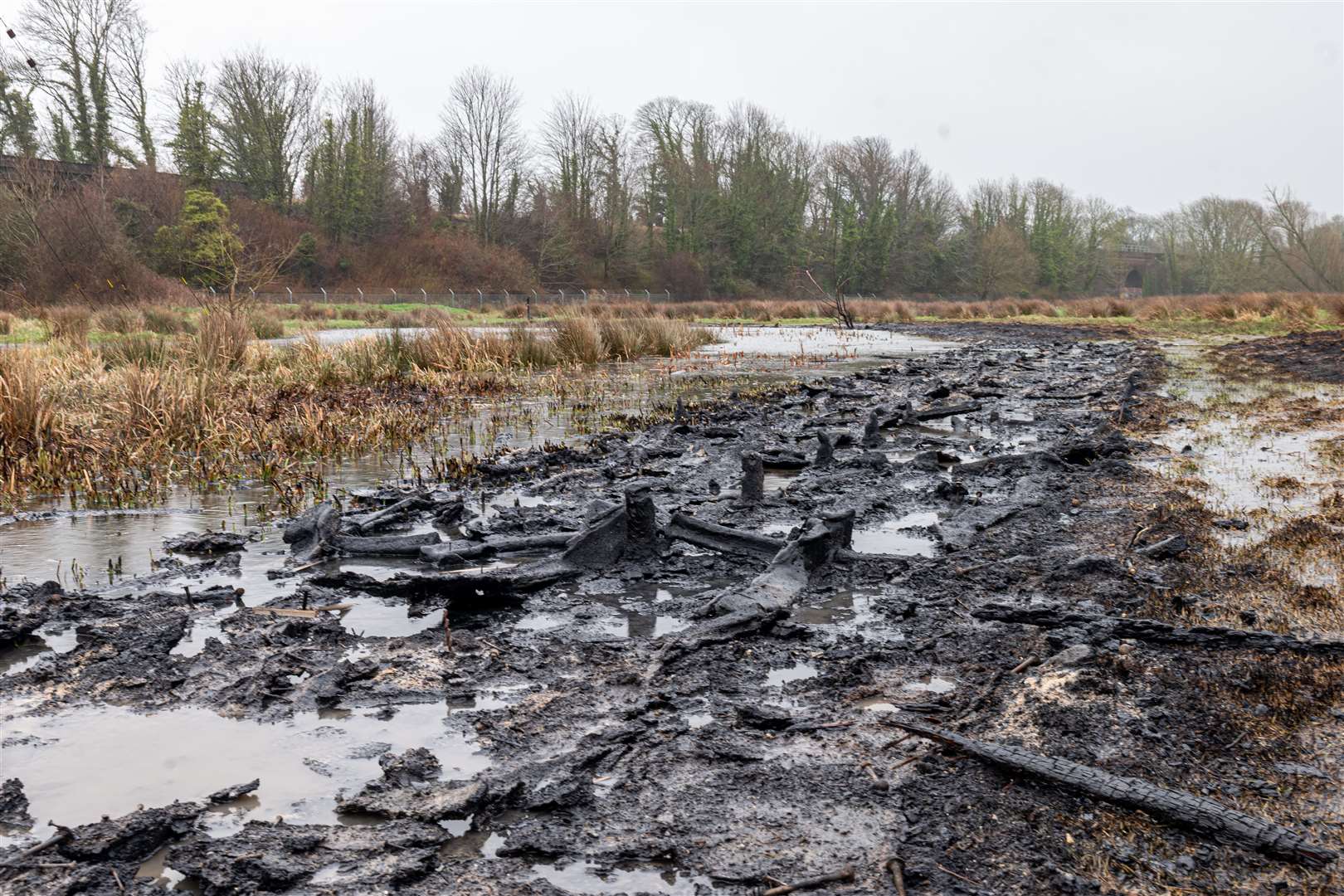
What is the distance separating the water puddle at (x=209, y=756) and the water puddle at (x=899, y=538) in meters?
2.81

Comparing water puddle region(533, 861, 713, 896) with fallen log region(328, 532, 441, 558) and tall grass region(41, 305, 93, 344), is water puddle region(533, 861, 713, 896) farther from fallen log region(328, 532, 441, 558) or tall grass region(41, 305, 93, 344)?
tall grass region(41, 305, 93, 344)

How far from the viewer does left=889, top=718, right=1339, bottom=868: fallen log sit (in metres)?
2.11

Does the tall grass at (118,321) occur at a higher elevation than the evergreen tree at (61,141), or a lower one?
lower

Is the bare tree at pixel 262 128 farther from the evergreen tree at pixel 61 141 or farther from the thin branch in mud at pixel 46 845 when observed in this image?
the thin branch in mud at pixel 46 845

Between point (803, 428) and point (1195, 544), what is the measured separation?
17.9ft

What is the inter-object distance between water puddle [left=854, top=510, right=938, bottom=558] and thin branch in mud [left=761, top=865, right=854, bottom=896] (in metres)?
2.93

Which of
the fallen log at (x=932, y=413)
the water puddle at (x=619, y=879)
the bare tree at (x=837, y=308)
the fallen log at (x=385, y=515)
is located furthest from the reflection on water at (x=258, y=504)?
the bare tree at (x=837, y=308)

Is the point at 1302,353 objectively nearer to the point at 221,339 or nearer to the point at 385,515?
the point at 385,515

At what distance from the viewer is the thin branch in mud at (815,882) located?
2.07 m

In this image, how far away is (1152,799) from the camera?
7.54 feet

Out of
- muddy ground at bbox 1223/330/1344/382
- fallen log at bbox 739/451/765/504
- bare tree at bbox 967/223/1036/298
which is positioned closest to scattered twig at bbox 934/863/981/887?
fallen log at bbox 739/451/765/504

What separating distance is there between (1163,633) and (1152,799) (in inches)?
51.8

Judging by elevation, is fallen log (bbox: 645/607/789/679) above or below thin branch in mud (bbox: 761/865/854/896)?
above

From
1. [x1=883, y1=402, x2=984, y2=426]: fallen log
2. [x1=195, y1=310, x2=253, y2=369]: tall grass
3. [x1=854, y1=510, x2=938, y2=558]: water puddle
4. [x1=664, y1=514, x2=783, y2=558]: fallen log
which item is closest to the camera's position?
[x1=664, y1=514, x2=783, y2=558]: fallen log
